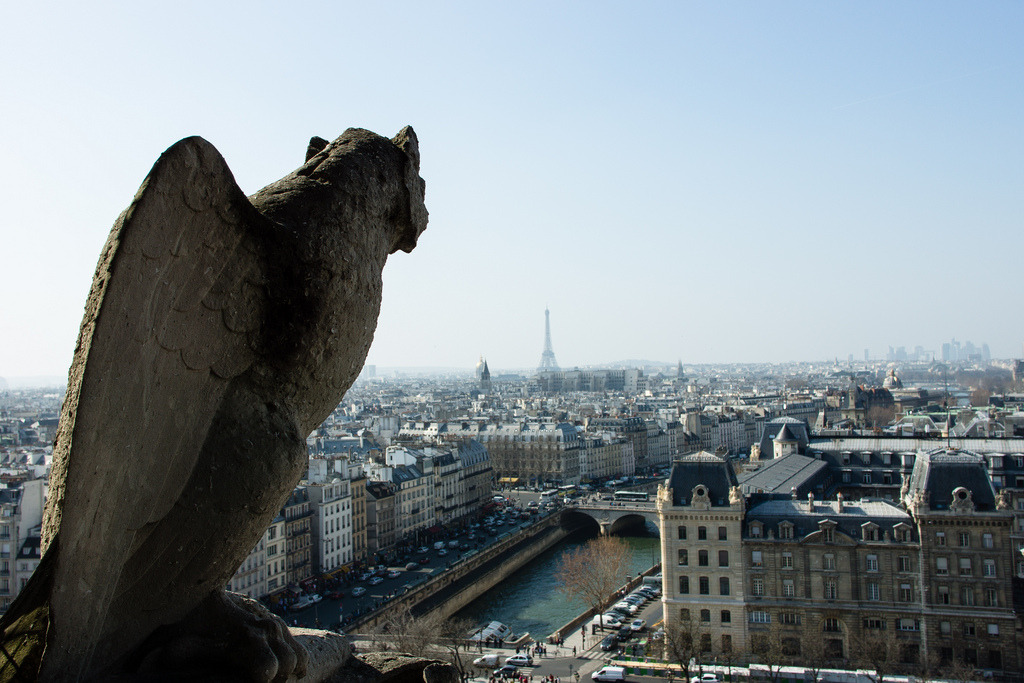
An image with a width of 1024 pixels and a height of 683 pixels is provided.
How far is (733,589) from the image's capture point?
85.9ft

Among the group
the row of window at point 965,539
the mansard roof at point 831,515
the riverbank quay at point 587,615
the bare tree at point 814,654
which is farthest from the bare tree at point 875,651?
the riverbank quay at point 587,615

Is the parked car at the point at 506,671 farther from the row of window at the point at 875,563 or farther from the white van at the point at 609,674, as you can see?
the row of window at the point at 875,563

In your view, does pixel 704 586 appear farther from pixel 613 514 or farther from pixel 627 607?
pixel 613 514

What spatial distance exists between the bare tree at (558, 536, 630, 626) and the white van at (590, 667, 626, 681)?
17.6 ft

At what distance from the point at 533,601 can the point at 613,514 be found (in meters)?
15.2

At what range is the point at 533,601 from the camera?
117ft

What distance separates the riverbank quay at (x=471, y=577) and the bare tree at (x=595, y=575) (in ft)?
10.5

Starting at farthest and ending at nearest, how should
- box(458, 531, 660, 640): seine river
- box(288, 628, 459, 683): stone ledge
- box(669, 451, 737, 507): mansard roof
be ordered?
box(458, 531, 660, 640): seine river < box(669, 451, 737, 507): mansard roof < box(288, 628, 459, 683): stone ledge

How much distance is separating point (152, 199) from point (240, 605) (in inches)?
59.7

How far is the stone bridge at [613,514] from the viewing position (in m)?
49.3

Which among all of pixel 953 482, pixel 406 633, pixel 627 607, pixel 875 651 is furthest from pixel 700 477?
pixel 406 633

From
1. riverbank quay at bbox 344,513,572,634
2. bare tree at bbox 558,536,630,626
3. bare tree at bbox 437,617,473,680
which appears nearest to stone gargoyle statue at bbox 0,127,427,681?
bare tree at bbox 437,617,473,680

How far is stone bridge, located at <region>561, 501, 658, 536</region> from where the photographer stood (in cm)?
4931

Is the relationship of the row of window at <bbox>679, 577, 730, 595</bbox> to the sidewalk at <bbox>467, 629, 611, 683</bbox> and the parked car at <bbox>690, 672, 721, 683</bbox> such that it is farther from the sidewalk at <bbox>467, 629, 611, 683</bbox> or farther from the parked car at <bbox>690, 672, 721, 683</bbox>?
the sidewalk at <bbox>467, 629, 611, 683</bbox>
